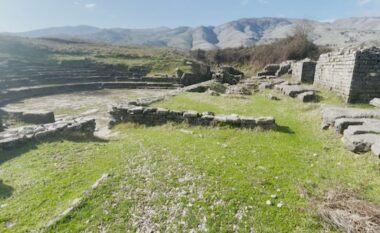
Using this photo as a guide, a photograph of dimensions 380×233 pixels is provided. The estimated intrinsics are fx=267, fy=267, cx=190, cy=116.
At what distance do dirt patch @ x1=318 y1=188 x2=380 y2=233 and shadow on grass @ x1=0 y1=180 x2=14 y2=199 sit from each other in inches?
213

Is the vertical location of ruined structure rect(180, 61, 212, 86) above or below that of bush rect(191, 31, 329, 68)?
below

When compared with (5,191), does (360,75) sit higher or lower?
higher

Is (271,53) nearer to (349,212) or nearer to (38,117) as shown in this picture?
(38,117)

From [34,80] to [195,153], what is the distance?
77.3 ft

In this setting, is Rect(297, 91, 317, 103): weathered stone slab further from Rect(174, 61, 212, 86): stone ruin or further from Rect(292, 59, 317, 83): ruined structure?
Rect(174, 61, 212, 86): stone ruin

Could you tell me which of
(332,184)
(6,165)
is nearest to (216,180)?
(332,184)

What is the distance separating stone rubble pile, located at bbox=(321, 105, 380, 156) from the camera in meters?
5.79

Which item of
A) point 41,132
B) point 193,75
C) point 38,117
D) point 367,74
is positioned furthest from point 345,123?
point 193,75

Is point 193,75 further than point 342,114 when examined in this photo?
Yes

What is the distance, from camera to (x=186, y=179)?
16.7 feet

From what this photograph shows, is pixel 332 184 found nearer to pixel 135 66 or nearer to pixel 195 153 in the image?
pixel 195 153

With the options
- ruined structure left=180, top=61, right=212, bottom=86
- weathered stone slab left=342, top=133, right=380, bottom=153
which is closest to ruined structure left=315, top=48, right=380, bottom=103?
weathered stone slab left=342, top=133, right=380, bottom=153

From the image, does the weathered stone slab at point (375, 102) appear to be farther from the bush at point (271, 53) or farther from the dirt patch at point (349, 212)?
the bush at point (271, 53)

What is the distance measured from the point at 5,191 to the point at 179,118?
17.6 feet
